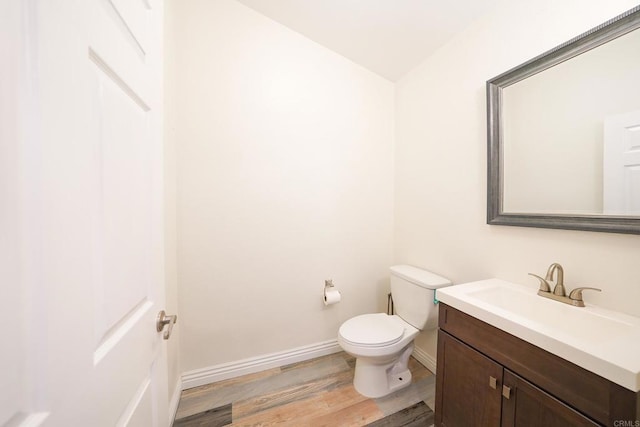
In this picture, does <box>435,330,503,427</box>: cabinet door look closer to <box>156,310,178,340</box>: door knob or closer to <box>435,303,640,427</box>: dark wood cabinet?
<box>435,303,640,427</box>: dark wood cabinet

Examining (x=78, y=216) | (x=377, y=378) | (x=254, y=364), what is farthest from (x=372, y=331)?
(x=78, y=216)

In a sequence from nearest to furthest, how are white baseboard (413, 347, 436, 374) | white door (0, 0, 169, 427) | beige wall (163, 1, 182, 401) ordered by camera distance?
white door (0, 0, 169, 427) < beige wall (163, 1, 182, 401) < white baseboard (413, 347, 436, 374)

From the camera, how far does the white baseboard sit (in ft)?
5.59

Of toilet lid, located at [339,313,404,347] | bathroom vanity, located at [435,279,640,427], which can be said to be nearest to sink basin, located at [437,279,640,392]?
bathroom vanity, located at [435,279,640,427]

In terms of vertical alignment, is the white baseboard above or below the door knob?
below

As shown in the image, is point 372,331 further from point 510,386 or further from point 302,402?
point 510,386

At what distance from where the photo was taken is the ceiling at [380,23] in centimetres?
137

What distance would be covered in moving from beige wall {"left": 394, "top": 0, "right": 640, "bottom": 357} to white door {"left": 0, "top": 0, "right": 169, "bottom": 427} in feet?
5.39

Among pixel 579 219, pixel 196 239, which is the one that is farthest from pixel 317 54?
pixel 579 219

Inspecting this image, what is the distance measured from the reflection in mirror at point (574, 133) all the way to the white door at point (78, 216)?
5.46ft

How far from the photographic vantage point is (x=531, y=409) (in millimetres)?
802

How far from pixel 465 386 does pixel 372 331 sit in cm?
56

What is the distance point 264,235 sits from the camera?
168cm

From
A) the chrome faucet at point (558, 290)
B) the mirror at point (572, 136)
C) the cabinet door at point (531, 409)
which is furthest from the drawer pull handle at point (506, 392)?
the mirror at point (572, 136)
